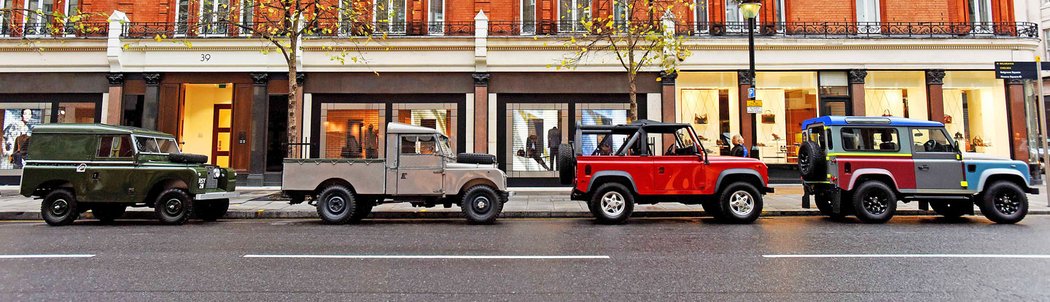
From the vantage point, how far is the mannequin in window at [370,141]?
17547mm

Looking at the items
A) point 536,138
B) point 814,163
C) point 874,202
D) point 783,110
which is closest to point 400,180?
point 814,163

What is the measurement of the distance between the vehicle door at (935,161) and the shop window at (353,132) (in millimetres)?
14702

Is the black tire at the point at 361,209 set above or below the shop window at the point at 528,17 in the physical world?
below

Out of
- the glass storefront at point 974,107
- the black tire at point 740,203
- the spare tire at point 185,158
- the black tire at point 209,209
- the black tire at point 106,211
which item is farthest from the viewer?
the glass storefront at point 974,107

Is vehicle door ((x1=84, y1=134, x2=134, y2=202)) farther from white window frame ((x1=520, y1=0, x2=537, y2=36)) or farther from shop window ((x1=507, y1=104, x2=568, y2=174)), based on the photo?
white window frame ((x1=520, y1=0, x2=537, y2=36))

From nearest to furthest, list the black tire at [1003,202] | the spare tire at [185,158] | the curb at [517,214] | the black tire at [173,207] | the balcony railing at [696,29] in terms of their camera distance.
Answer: the black tire at [1003,202] → the black tire at [173,207] → the spare tire at [185,158] → the curb at [517,214] → the balcony railing at [696,29]

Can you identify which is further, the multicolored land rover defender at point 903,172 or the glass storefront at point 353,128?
the glass storefront at point 353,128

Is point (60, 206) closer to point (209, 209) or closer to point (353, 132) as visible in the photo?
point (209, 209)

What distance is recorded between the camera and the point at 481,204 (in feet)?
31.8

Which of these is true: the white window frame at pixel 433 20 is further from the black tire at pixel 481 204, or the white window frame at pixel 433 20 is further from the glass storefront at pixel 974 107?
the glass storefront at pixel 974 107

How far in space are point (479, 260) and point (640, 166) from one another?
4717 millimetres

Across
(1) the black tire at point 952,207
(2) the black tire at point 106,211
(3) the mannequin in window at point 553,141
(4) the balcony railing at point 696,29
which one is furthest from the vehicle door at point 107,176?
(1) the black tire at point 952,207

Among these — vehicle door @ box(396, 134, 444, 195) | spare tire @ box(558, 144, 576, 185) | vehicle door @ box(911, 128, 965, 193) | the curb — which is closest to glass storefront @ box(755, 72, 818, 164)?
the curb

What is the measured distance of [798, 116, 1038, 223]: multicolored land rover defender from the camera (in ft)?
31.5
